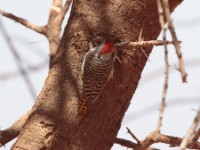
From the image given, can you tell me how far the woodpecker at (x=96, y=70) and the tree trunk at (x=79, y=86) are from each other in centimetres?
2

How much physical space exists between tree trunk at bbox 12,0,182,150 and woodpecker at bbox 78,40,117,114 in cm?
2

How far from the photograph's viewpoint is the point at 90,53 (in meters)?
1.82

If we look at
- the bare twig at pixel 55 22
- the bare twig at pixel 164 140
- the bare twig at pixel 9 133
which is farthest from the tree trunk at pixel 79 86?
the bare twig at pixel 55 22

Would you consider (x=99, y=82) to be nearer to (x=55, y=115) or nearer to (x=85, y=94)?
(x=85, y=94)

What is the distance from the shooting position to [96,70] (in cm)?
183

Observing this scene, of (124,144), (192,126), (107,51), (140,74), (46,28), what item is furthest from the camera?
(46,28)

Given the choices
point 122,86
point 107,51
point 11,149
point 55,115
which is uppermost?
point 107,51

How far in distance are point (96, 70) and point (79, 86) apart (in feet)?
0.26

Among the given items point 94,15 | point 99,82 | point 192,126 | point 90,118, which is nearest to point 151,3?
point 94,15

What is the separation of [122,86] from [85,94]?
0.14 meters

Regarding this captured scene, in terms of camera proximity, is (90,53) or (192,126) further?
(90,53)

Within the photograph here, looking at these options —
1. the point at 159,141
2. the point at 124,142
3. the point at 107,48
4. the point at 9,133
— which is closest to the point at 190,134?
the point at 107,48

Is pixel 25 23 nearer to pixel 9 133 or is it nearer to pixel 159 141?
pixel 9 133

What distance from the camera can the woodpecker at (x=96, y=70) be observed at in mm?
1799
